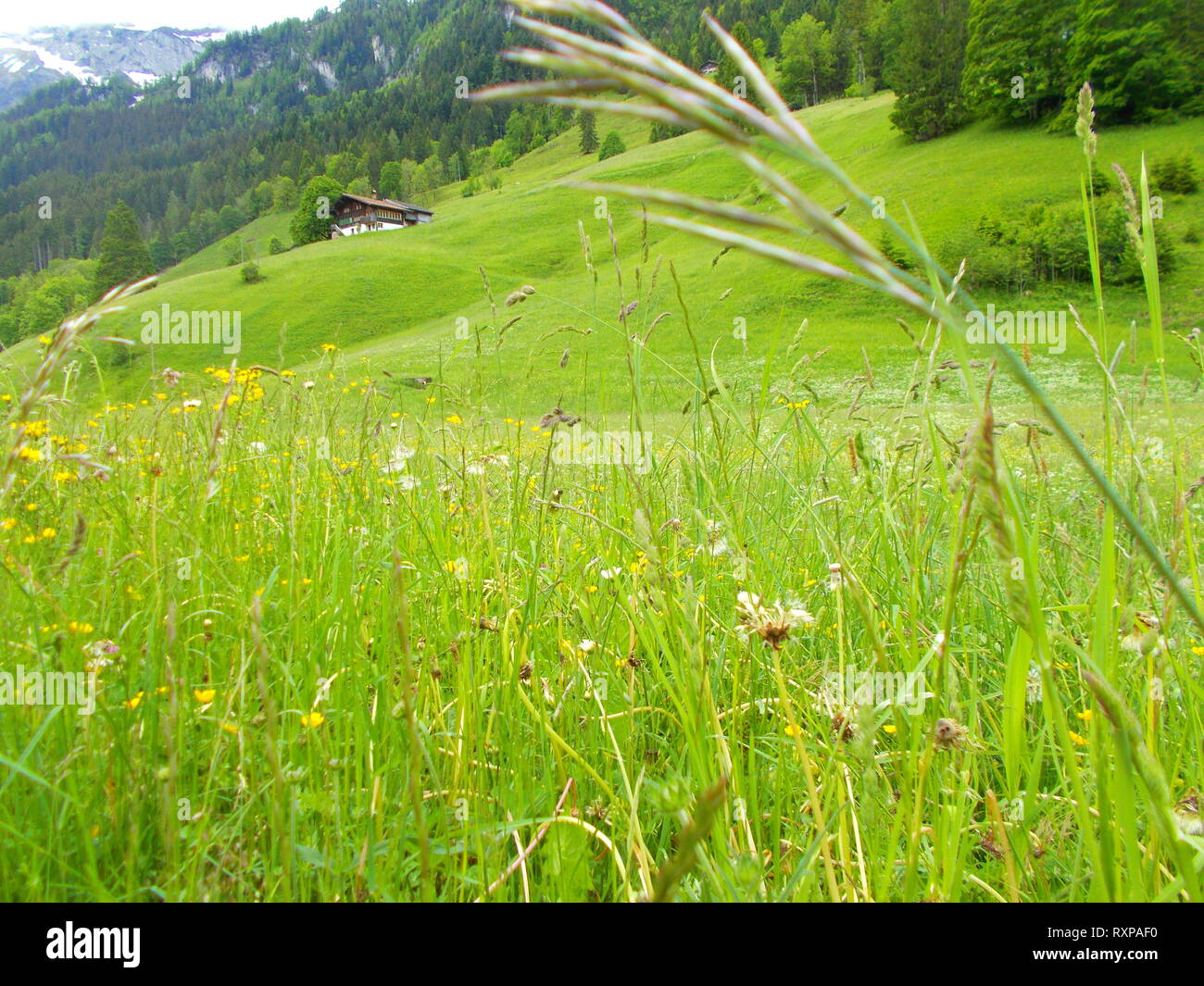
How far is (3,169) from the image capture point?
16912cm

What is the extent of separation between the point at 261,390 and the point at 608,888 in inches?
123

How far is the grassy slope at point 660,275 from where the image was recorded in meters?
23.8

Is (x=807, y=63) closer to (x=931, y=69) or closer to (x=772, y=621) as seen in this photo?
(x=931, y=69)

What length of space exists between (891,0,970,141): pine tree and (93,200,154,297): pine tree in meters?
56.8

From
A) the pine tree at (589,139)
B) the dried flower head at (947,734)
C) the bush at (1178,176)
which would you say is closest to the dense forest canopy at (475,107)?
the dried flower head at (947,734)

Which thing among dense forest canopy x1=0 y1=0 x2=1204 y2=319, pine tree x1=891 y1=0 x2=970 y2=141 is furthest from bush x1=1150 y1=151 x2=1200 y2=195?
pine tree x1=891 y1=0 x2=970 y2=141

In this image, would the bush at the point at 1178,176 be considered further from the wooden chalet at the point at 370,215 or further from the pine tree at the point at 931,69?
the wooden chalet at the point at 370,215

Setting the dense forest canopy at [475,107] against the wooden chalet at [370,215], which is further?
the wooden chalet at [370,215]

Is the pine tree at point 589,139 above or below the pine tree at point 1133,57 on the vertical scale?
above

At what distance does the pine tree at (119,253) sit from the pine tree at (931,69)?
56.8m

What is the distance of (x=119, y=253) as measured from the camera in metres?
58.9

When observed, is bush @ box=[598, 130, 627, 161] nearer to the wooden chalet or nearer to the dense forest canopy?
the dense forest canopy

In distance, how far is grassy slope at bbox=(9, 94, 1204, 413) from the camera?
23812mm

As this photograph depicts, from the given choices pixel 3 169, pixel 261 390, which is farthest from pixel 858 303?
pixel 3 169
